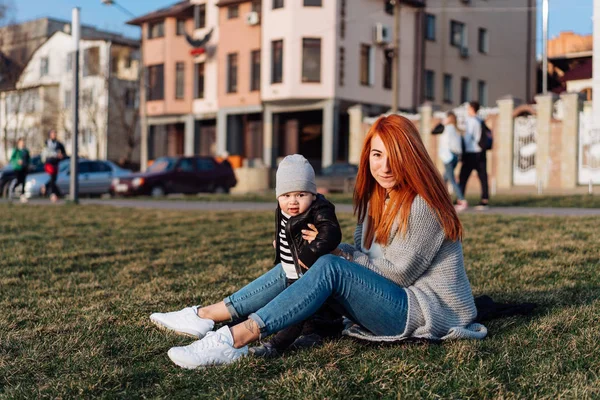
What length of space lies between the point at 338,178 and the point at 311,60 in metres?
8.55

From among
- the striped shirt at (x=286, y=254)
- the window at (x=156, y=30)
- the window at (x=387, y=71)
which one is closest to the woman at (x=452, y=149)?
the striped shirt at (x=286, y=254)

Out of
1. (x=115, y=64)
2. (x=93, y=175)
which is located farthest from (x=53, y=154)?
(x=115, y=64)

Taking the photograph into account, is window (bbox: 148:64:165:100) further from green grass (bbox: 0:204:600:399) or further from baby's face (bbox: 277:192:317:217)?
baby's face (bbox: 277:192:317:217)

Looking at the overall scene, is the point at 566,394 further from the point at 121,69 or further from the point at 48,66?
the point at 48,66

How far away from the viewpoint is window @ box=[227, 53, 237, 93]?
123 ft

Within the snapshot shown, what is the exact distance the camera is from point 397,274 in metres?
3.74

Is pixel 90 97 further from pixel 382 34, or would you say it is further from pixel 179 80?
pixel 382 34

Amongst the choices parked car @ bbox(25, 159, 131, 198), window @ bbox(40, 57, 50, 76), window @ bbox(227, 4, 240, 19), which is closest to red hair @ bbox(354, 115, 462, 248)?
parked car @ bbox(25, 159, 131, 198)

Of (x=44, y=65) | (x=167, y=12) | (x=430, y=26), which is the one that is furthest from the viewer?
(x=44, y=65)

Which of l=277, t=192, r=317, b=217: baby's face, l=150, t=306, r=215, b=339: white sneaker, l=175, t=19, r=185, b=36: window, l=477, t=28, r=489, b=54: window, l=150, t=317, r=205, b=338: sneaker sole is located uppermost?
l=175, t=19, r=185, b=36: window

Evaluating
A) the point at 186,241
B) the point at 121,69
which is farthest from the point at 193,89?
the point at 186,241

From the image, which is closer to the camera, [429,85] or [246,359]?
Answer: [246,359]

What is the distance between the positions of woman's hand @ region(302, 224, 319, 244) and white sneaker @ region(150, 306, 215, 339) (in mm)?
773

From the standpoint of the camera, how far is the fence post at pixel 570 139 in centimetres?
2544
